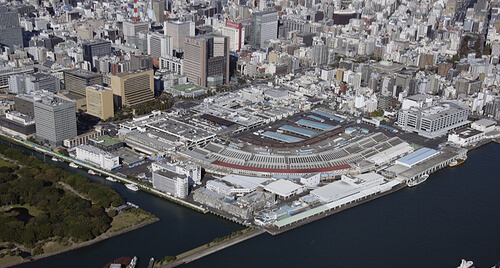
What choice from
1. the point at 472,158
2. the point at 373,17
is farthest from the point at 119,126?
the point at 373,17

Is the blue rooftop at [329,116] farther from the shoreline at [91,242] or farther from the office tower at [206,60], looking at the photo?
the shoreline at [91,242]

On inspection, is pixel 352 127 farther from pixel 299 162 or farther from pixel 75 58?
pixel 75 58

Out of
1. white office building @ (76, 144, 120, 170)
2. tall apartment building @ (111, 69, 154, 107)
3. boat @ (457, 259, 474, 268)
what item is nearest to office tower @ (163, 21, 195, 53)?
tall apartment building @ (111, 69, 154, 107)

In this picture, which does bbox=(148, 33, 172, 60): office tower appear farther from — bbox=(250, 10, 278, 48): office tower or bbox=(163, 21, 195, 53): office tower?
bbox=(250, 10, 278, 48): office tower

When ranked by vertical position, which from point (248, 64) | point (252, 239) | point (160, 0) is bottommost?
point (252, 239)

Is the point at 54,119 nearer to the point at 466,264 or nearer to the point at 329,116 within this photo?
the point at 329,116

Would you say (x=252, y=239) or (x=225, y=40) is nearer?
(x=252, y=239)
